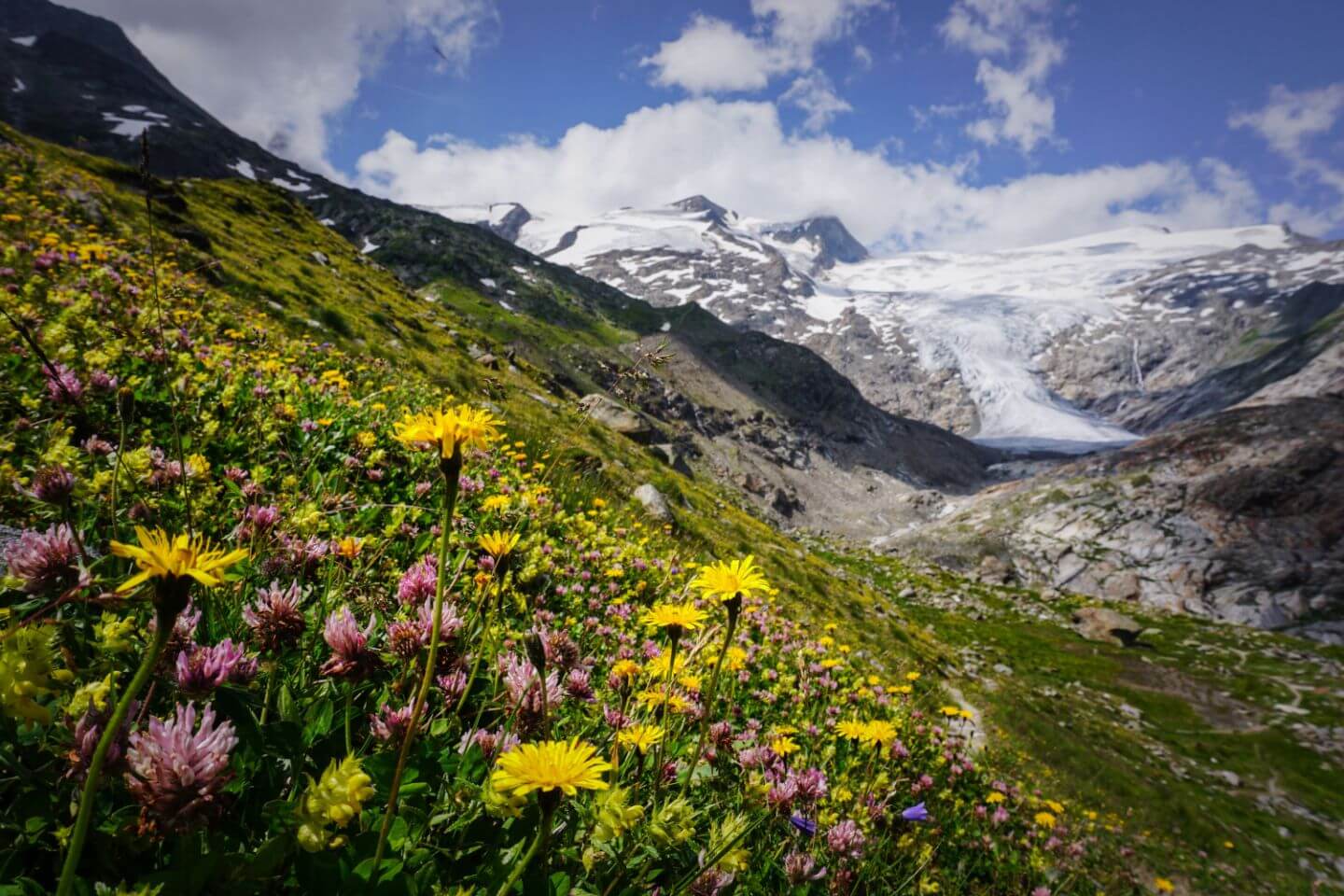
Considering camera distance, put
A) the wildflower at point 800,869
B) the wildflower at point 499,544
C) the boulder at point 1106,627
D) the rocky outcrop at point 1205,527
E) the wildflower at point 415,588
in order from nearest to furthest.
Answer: the wildflower at point 499,544
the wildflower at point 415,588
the wildflower at point 800,869
the boulder at point 1106,627
the rocky outcrop at point 1205,527

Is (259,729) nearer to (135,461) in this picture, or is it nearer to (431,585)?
(431,585)

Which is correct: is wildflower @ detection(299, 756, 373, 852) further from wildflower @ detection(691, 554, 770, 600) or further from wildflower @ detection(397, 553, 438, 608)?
wildflower @ detection(691, 554, 770, 600)

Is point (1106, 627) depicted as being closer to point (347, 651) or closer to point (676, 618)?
point (676, 618)

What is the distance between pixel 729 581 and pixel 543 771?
901 mm

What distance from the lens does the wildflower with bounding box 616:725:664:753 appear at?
1926 millimetres

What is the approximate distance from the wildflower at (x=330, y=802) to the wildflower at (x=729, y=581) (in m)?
1.13

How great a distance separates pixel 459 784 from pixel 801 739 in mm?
3164

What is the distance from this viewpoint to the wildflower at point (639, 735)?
1.93 meters

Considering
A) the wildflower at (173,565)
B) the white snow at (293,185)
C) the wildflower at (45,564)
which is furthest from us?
the white snow at (293,185)

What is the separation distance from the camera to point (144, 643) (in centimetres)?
183

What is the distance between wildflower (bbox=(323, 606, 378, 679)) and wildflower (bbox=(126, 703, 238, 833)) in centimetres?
38

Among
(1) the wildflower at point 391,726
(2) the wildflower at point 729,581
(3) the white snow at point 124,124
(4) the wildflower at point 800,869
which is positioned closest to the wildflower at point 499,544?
(1) the wildflower at point 391,726

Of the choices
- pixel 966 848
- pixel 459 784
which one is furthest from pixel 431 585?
pixel 966 848

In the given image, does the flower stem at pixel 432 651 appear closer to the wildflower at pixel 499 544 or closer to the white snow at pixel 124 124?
the wildflower at pixel 499 544
